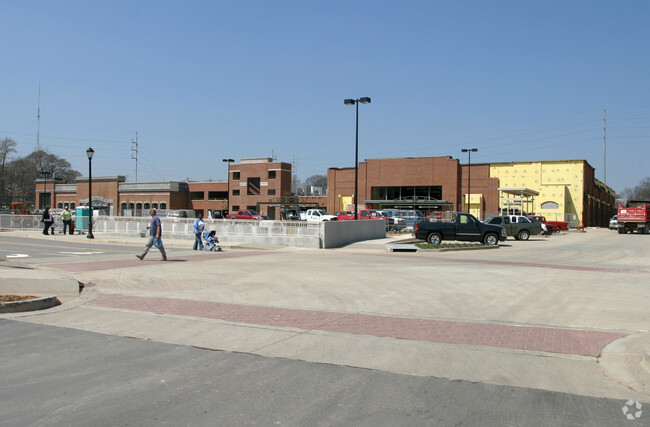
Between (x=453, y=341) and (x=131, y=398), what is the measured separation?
4.41 m

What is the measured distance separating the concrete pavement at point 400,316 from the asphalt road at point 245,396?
470 millimetres

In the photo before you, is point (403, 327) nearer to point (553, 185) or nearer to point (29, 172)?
point (553, 185)

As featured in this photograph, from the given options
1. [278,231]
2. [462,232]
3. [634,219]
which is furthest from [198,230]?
[634,219]

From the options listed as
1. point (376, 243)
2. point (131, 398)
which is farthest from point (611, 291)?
point (376, 243)

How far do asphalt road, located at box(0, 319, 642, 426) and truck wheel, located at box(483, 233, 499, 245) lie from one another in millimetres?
24595

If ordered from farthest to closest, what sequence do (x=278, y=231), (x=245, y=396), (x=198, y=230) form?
(x=278, y=231) < (x=198, y=230) < (x=245, y=396)

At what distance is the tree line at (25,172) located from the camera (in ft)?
301

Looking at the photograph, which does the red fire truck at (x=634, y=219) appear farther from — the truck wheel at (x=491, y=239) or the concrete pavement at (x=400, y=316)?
the concrete pavement at (x=400, y=316)

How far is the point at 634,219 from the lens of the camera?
165ft

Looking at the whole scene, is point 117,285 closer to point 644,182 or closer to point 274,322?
point 274,322

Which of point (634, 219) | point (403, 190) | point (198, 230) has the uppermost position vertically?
point (403, 190)

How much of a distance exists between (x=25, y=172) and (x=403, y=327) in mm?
115747

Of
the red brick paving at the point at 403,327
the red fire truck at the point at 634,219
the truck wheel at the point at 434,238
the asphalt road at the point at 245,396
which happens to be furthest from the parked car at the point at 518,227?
the asphalt road at the point at 245,396

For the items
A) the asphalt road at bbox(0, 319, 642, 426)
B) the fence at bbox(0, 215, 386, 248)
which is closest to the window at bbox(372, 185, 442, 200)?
the fence at bbox(0, 215, 386, 248)
